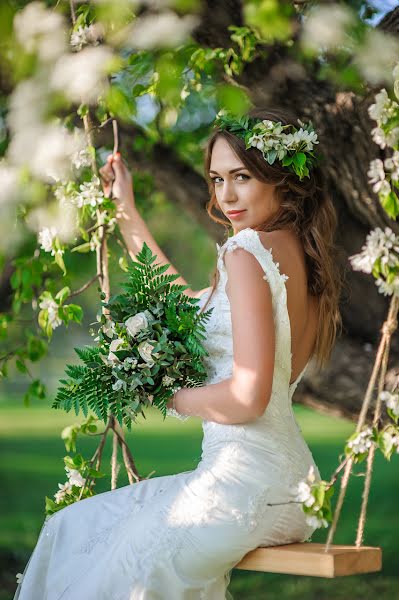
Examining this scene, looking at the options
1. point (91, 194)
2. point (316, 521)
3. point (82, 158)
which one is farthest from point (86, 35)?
point (316, 521)

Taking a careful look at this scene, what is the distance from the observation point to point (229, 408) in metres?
2.35

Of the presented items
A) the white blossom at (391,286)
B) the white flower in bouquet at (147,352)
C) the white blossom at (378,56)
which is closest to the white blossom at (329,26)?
the white blossom at (378,56)

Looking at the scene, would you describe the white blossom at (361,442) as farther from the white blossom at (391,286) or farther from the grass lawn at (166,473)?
the grass lawn at (166,473)

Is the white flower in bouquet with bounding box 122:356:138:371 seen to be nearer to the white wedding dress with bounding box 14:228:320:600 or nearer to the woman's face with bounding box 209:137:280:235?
the white wedding dress with bounding box 14:228:320:600

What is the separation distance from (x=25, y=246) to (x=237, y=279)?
6.52 feet

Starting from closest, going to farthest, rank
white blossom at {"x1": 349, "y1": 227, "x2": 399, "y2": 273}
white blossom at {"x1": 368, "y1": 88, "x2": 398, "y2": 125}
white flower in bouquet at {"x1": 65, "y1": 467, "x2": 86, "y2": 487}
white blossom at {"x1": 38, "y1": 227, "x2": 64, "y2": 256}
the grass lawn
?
white blossom at {"x1": 349, "y1": 227, "x2": 399, "y2": 273}, white blossom at {"x1": 368, "y1": 88, "x2": 398, "y2": 125}, white flower in bouquet at {"x1": 65, "y1": 467, "x2": 86, "y2": 487}, white blossom at {"x1": 38, "y1": 227, "x2": 64, "y2": 256}, the grass lawn

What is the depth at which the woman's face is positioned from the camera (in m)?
2.62

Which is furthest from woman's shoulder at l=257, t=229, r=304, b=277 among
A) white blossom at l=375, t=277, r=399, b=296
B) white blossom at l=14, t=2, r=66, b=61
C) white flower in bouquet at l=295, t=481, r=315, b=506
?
white blossom at l=14, t=2, r=66, b=61

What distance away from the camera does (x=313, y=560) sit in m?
2.13

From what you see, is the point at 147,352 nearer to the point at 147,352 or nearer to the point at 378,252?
the point at 147,352

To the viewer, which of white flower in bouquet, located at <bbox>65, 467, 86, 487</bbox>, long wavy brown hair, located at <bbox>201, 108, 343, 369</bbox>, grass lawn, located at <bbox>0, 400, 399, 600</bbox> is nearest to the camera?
long wavy brown hair, located at <bbox>201, 108, 343, 369</bbox>

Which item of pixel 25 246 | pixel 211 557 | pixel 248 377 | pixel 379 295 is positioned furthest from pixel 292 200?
pixel 25 246

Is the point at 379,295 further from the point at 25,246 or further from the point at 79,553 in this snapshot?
the point at 79,553

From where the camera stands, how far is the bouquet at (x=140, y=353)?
2.42 m
